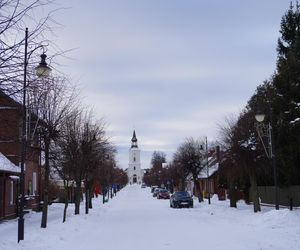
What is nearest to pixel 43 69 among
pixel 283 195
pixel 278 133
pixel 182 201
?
pixel 278 133

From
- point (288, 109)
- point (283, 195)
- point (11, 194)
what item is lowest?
point (283, 195)

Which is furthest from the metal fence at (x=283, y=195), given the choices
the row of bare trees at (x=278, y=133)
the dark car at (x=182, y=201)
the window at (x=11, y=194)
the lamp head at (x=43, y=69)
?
the lamp head at (x=43, y=69)

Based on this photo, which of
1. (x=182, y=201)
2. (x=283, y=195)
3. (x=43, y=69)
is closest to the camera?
(x=43, y=69)

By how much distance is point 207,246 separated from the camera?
1614cm

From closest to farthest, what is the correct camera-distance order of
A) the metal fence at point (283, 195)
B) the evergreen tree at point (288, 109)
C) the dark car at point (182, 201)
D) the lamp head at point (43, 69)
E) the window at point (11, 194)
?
the lamp head at point (43, 69)
the evergreen tree at point (288, 109)
the window at point (11, 194)
the metal fence at point (283, 195)
the dark car at point (182, 201)

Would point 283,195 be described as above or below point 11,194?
below

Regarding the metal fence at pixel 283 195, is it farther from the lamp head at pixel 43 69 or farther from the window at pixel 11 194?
the lamp head at pixel 43 69

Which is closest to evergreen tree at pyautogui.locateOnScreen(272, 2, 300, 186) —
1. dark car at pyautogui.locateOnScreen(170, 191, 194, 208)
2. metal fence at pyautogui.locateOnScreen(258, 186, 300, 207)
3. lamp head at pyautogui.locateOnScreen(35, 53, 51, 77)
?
metal fence at pyautogui.locateOnScreen(258, 186, 300, 207)

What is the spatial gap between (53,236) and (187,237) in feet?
16.3

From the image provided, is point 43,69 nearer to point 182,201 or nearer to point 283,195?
point 283,195

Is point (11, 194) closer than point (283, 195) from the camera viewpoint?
Yes

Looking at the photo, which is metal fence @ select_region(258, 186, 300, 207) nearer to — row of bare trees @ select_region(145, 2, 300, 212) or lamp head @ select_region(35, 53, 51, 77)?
row of bare trees @ select_region(145, 2, 300, 212)

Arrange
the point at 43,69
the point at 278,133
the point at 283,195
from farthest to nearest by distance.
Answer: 1. the point at 283,195
2. the point at 278,133
3. the point at 43,69

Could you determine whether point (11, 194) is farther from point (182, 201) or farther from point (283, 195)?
point (283, 195)
